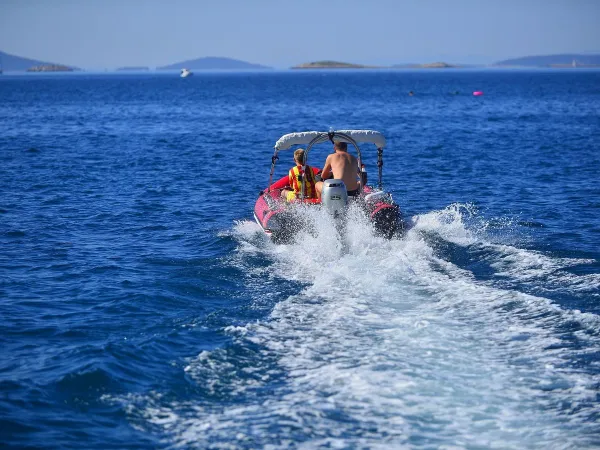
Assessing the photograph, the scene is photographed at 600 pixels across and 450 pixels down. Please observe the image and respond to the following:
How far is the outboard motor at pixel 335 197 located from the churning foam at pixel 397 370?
1.33 metres

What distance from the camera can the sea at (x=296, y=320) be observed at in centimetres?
719

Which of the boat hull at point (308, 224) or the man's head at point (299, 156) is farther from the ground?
the man's head at point (299, 156)

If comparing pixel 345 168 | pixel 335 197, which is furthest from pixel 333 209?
pixel 345 168

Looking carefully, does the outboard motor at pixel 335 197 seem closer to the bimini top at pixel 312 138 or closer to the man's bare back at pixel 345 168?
the man's bare back at pixel 345 168

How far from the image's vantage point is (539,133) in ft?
122

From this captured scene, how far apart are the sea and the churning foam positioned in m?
0.03

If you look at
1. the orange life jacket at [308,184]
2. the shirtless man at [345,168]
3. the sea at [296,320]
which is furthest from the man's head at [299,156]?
the sea at [296,320]

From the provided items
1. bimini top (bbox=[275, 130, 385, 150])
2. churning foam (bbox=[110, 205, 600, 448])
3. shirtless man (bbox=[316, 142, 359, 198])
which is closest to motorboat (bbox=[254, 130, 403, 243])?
shirtless man (bbox=[316, 142, 359, 198])

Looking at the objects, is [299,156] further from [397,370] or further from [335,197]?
[397,370]

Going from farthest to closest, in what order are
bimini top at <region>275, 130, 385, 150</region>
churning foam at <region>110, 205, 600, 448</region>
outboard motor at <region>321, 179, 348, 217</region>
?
bimini top at <region>275, 130, 385, 150</region> < outboard motor at <region>321, 179, 348, 217</region> < churning foam at <region>110, 205, 600, 448</region>

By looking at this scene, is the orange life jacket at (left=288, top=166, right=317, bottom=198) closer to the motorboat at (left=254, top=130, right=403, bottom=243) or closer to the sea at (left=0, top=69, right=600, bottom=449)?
the motorboat at (left=254, top=130, right=403, bottom=243)

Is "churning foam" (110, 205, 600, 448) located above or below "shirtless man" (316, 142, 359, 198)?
below

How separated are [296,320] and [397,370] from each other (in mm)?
2134

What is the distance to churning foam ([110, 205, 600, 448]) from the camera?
6.97 metres
